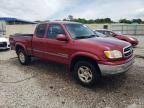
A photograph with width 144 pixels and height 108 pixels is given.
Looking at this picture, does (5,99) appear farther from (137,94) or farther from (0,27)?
(0,27)

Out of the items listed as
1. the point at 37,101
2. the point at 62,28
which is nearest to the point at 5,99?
the point at 37,101

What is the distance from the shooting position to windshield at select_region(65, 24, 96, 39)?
5.40 meters

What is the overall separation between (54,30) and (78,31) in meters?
0.84

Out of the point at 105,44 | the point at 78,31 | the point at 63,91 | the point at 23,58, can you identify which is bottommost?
the point at 63,91

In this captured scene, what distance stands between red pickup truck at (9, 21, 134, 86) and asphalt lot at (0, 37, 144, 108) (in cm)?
52

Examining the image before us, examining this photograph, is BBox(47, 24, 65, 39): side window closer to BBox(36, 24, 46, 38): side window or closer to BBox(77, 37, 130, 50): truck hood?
BBox(36, 24, 46, 38): side window

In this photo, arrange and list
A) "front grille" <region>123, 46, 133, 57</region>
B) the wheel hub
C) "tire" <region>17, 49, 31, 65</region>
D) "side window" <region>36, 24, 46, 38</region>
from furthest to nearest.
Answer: "tire" <region>17, 49, 31, 65</region> < "side window" <region>36, 24, 46, 38</region> < the wheel hub < "front grille" <region>123, 46, 133, 57</region>

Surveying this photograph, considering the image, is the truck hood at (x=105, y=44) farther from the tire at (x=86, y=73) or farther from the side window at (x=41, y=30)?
the side window at (x=41, y=30)

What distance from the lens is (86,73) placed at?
4.99 meters

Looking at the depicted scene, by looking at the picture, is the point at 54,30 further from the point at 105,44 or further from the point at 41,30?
the point at 105,44

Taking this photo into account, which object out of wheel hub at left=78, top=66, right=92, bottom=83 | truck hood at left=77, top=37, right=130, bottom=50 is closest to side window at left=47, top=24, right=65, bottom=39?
truck hood at left=77, top=37, right=130, bottom=50

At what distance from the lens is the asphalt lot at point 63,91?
4.05 m

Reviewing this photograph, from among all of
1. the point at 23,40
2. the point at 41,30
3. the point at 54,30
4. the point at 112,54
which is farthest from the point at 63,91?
the point at 23,40

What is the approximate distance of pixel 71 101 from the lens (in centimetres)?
418
